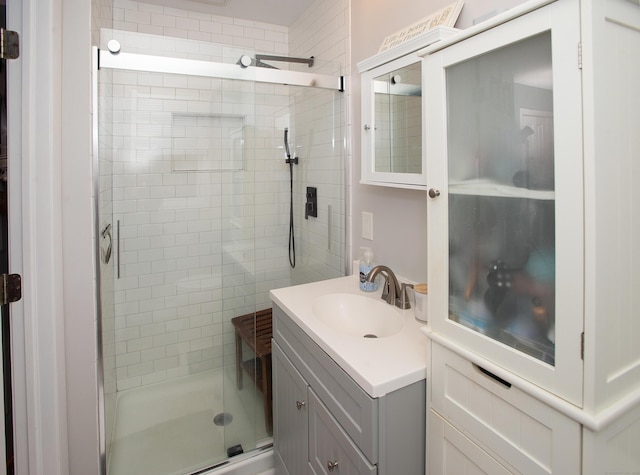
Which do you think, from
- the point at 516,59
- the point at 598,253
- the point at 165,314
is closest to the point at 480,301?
the point at 598,253

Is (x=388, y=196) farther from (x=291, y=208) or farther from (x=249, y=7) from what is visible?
(x=249, y=7)

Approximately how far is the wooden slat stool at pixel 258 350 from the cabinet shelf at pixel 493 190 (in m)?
1.42

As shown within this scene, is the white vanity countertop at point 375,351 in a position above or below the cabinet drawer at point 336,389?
above

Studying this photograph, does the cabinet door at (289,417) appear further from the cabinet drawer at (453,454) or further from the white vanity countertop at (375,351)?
the cabinet drawer at (453,454)

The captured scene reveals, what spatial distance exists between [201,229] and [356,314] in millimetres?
1116

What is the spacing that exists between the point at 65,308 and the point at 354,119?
161cm

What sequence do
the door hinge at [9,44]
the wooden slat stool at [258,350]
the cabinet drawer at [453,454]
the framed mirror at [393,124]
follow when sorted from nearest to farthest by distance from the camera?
the cabinet drawer at [453,454] < the door hinge at [9,44] < the framed mirror at [393,124] < the wooden slat stool at [258,350]

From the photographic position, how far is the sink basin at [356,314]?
5.19 feet

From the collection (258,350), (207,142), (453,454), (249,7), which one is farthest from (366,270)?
(249,7)

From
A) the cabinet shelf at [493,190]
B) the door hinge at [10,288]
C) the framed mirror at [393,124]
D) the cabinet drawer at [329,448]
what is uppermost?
the framed mirror at [393,124]

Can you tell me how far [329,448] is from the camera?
50.6 inches

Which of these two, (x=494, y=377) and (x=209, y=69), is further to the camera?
(x=209, y=69)

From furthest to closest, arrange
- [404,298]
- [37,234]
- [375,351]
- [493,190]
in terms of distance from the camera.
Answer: [404,298] < [37,234] < [375,351] < [493,190]

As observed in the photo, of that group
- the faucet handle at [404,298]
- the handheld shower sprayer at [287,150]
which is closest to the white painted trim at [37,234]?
the handheld shower sprayer at [287,150]
